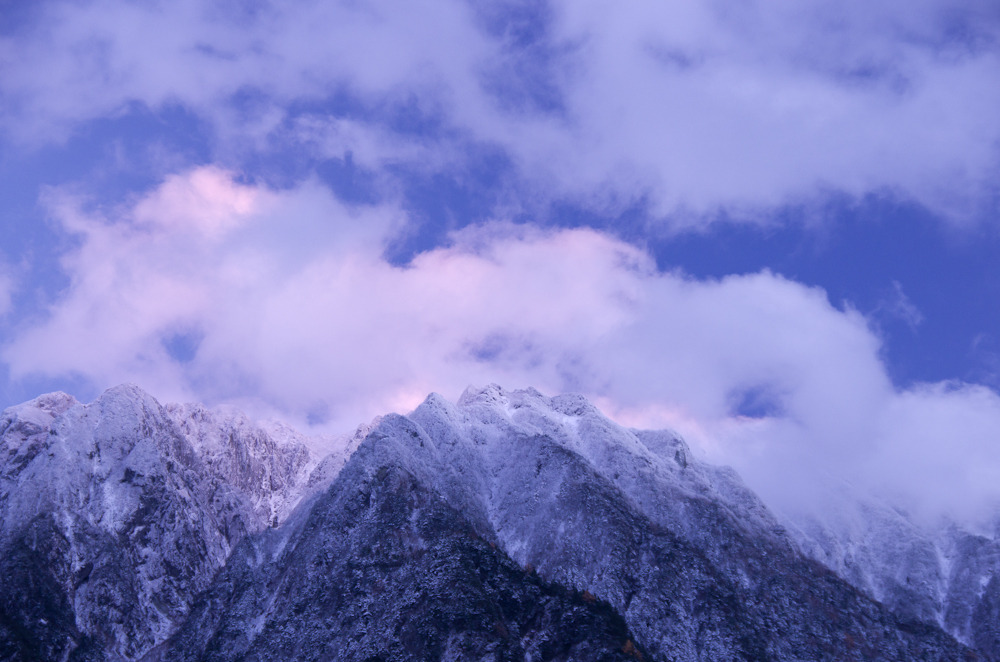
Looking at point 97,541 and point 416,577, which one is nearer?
point 416,577

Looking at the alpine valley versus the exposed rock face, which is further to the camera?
Answer: the exposed rock face

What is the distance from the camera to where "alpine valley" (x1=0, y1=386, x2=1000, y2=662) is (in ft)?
493

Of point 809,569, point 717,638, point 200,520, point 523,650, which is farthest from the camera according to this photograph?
point 200,520

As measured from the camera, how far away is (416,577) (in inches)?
6309

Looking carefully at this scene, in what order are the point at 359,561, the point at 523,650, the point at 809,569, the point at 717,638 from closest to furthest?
the point at 523,650 < the point at 717,638 < the point at 359,561 < the point at 809,569

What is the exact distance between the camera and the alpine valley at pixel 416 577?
150 meters

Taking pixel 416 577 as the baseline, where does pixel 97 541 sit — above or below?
below

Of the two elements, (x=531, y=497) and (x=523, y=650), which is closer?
(x=523, y=650)

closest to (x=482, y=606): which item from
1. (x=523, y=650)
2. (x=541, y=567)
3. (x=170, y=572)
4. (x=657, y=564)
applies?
(x=523, y=650)

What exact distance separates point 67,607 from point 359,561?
207 ft

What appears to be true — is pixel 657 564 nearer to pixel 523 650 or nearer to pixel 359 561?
pixel 523 650

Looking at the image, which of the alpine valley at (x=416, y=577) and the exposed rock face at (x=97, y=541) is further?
the exposed rock face at (x=97, y=541)

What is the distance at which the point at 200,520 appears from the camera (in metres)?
192

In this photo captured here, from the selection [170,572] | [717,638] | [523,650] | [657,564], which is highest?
[657,564]
